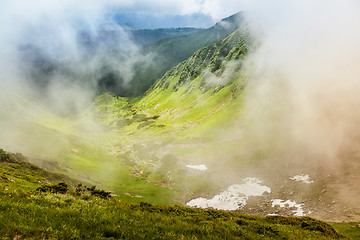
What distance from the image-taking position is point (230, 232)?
14.9m

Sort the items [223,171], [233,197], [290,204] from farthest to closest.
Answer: [223,171], [233,197], [290,204]

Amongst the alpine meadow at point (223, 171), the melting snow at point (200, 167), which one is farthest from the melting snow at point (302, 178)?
the melting snow at point (200, 167)

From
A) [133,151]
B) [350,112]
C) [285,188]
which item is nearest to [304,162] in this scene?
[285,188]

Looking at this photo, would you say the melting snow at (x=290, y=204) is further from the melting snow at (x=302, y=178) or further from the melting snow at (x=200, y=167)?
the melting snow at (x=200, y=167)

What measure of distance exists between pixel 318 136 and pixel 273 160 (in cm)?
2513

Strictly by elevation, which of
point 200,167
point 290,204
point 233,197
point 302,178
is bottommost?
point 290,204

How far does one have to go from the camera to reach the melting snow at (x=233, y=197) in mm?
59184

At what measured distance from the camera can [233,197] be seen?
206 ft

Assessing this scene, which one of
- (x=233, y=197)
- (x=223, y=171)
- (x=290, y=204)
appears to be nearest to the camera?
(x=290, y=204)

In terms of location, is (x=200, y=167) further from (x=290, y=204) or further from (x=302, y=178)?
(x=290, y=204)

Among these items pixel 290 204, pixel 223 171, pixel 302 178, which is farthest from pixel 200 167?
pixel 290 204

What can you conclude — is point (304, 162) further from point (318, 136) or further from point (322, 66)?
point (322, 66)

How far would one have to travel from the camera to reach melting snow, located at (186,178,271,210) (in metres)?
59.2

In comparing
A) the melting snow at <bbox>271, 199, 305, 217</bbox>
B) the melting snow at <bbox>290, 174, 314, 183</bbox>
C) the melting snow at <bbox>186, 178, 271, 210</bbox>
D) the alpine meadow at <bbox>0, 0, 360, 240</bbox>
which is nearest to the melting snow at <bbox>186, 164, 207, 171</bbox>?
the alpine meadow at <bbox>0, 0, 360, 240</bbox>
